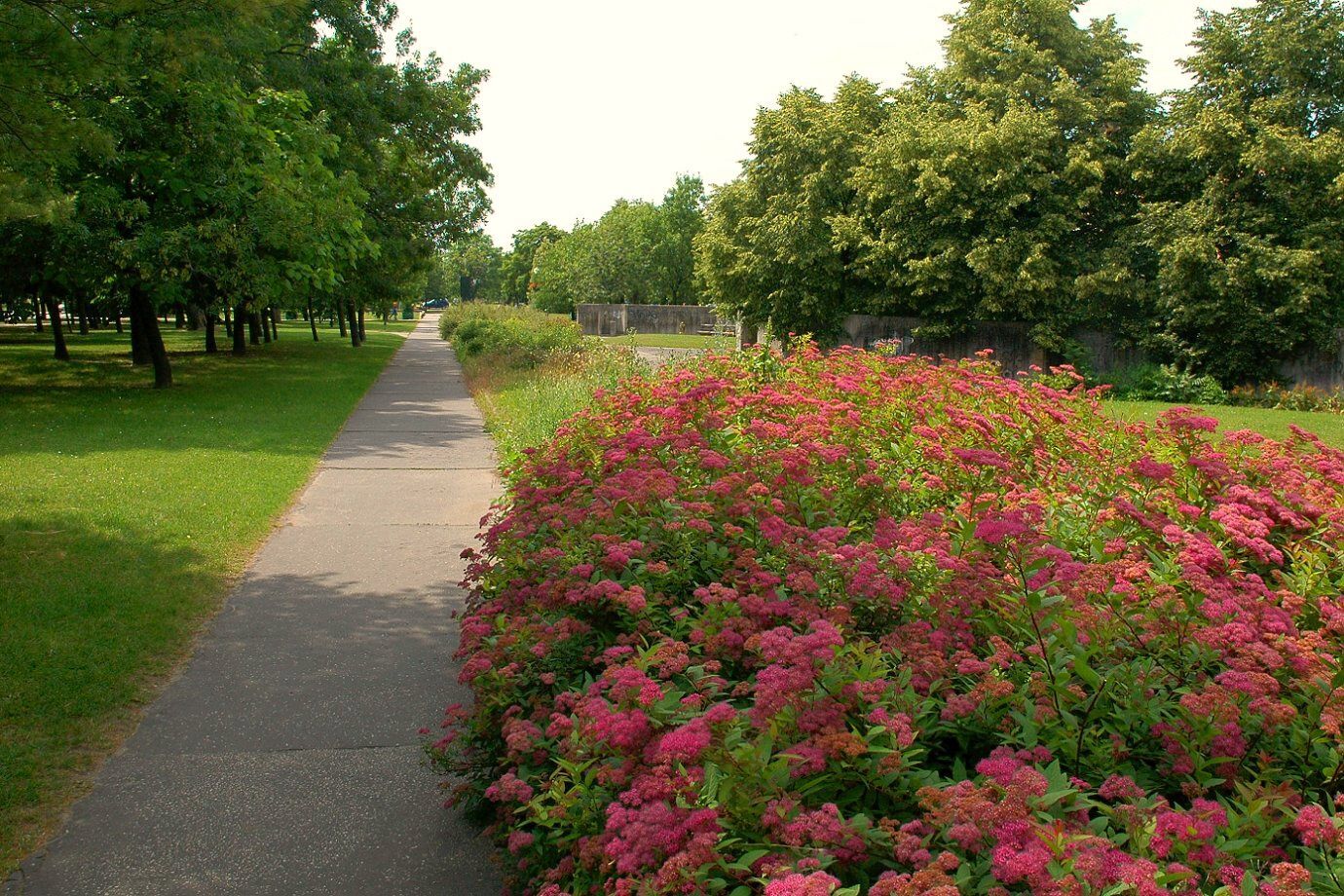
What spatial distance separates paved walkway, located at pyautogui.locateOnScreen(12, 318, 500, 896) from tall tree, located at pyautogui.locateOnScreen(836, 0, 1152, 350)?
20.6m

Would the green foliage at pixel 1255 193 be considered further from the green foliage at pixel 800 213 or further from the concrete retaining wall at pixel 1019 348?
the green foliage at pixel 800 213

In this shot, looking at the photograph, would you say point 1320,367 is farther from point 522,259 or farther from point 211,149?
point 522,259

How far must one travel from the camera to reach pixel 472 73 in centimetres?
2789

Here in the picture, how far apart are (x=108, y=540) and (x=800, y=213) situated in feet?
81.4

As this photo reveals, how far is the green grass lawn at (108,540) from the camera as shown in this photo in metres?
4.27

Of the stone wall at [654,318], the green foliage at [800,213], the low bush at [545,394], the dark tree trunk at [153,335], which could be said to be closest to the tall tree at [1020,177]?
the green foliage at [800,213]

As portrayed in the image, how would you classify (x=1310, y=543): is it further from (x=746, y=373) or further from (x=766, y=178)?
(x=766, y=178)

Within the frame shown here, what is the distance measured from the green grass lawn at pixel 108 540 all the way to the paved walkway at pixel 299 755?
8.0 inches

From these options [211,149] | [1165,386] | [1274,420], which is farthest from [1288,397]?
[211,149]

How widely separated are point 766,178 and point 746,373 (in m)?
25.7

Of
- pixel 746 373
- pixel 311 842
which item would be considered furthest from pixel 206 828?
pixel 746 373

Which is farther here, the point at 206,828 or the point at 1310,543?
the point at 1310,543

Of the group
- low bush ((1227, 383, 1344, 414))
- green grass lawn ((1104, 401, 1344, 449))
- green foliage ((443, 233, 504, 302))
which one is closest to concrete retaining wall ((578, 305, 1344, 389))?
low bush ((1227, 383, 1344, 414))

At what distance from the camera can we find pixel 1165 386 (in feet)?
76.6
